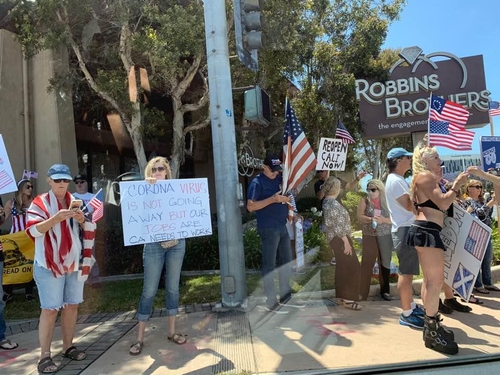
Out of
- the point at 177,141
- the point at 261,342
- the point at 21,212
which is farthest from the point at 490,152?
the point at 21,212

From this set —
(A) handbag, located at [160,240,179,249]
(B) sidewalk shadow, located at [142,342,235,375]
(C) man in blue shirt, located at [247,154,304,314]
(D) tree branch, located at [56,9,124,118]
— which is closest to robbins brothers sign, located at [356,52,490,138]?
(D) tree branch, located at [56,9,124,118]

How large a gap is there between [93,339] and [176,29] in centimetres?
570

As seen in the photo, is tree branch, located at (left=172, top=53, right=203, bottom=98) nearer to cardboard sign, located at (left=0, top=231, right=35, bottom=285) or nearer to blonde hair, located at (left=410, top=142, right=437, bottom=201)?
cardboard sign, located at (left=0, top=231, right=35, bottom=285)

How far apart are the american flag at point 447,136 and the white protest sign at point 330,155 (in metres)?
1.56

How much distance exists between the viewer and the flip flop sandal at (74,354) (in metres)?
4.09

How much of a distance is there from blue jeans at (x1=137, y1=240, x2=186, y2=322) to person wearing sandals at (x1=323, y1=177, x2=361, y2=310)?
2038 millimetres

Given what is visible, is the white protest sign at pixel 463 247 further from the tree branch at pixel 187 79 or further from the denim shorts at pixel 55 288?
the tree branch at pixel 187 79

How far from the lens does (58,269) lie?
382 cm

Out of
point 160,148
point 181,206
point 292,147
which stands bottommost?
point 181,206

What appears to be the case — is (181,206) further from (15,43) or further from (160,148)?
(160,148)

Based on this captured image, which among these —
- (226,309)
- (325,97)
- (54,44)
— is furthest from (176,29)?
(325,97)

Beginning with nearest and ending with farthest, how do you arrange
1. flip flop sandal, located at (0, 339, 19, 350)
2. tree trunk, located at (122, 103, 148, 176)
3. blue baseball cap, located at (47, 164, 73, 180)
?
blue baseball cap, located at (47, 164, 73, 180)
flip flop sandal, located at (0, 339, 19, 350)
tree trunk, located at (122, 103, 148, 176)

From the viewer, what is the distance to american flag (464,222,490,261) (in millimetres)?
4168

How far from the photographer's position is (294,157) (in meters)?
5.29
